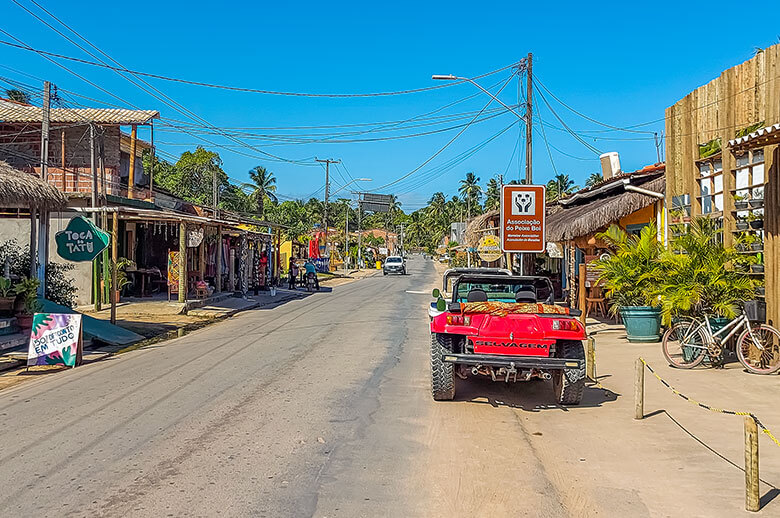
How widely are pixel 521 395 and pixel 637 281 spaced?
210 inches

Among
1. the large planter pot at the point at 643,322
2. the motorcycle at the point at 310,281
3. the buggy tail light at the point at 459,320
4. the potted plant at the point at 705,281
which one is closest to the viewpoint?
the buggy tail light at the point at 459,320

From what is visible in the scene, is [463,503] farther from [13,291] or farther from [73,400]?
[13,291]

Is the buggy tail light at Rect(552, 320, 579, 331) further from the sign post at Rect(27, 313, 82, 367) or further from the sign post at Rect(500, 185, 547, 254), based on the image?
the sign post at Rect(500, 185, 547, 254)

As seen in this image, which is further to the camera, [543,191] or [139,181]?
[139,181]

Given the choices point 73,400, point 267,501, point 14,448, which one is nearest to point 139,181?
point 73,400

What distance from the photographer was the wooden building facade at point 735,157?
35.2ft

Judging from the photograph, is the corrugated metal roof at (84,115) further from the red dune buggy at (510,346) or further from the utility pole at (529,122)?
the red dune buggy at (510,346)

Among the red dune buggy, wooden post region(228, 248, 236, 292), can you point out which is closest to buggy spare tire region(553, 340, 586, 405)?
the red dune buggy

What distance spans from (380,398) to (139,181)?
26739 millimetres

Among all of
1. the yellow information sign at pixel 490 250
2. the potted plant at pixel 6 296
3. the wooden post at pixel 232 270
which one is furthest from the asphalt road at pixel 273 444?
the wooden post at pixel 232 270

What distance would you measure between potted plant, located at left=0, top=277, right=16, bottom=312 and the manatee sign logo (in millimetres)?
1379

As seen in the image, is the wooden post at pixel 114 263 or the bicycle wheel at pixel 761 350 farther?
the wooden post at pixel 114 263

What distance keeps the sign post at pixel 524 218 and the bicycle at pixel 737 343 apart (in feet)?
22.1

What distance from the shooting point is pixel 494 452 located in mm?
6719
